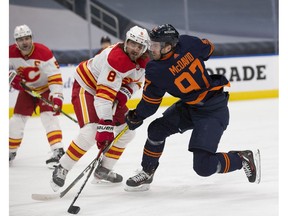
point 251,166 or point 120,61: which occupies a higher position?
point 120,61

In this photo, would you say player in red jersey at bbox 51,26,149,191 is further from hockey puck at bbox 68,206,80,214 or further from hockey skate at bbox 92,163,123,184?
hockey puck at bbox 68,206,80,214

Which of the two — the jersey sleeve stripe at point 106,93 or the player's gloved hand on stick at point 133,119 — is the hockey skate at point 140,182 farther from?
the jersey sleeve stripe at point 106,93

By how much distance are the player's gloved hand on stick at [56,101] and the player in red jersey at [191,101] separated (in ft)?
3.28

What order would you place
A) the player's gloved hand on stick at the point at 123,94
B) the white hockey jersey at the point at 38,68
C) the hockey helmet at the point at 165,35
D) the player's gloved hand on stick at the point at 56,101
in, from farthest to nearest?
the white hockey jersey at the point at 38,68 → the player's gloved hand on stick at the point at 56,101 → the player's gloved hand on stick at the point at 123,94 → the hockey helmet at the point at 165,35

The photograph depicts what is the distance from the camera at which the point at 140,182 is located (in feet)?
9.97

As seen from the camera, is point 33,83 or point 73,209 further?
point 33,83

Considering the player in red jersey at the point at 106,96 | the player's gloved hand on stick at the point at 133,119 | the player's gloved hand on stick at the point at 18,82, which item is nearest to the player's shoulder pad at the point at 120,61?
the player in red jersey at the point at 106,96

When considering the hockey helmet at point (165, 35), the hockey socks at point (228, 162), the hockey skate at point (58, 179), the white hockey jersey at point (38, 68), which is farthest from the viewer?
the white hockey jersey at point (38, 68)

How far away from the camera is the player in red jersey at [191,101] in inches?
109

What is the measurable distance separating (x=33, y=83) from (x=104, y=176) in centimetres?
111

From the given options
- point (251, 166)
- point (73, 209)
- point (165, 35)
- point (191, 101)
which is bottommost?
point (73, 209)

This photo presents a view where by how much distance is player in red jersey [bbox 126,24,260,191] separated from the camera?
9.08 ft

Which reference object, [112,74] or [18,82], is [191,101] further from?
[18,82]

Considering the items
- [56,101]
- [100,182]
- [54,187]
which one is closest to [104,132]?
[54,187]
